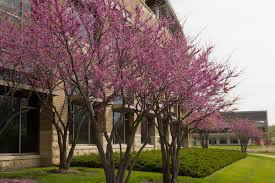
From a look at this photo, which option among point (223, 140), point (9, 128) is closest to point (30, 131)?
point (9, 128)

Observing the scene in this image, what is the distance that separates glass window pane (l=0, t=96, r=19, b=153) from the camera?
1664 cm

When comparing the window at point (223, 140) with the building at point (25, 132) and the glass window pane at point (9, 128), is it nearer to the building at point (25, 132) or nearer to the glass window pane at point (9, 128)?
the building at point (25, 132)

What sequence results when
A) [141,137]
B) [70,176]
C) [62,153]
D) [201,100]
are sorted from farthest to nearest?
[141,137] < [62,153] < [70,176] < [201,100]

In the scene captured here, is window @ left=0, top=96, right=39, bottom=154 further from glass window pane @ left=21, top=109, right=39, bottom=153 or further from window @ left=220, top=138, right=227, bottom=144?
window @ left=220, top=138, right=227, bottom=144

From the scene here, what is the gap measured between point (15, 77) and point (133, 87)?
6.01 meters

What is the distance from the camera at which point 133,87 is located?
9.09 meters

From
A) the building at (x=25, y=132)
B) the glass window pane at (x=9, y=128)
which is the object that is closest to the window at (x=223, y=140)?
the building at (x=25, y=132)

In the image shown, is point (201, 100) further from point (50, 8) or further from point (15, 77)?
point (15, 77)

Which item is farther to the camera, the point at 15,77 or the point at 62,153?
the point at 62,153

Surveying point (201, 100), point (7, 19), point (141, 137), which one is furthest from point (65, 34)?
point (141, 137)

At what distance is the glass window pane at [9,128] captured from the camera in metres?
16.6

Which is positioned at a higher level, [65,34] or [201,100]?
[65,34]

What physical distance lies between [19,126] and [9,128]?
62cm

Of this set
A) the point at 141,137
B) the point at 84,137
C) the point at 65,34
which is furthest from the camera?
the point at 141,137
